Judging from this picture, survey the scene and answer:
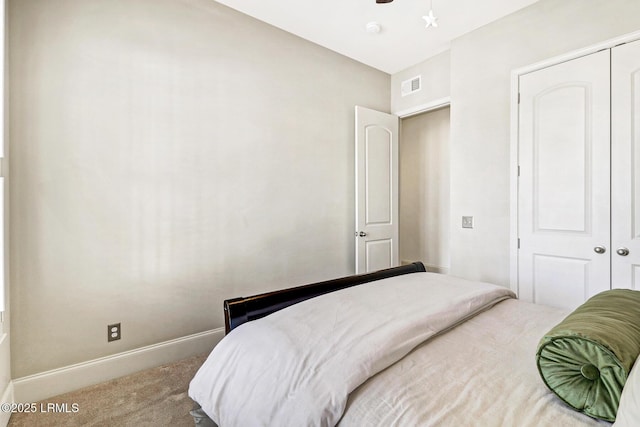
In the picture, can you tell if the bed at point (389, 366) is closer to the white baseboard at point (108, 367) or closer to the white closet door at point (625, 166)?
the white closet door at point (625, 166)

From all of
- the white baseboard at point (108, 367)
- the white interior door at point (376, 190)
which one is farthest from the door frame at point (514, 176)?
the white baseboard at point (108, 367)

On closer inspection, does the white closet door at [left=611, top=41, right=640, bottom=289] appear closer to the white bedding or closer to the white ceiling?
the white ceiling

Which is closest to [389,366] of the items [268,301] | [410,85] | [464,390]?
[464,390]

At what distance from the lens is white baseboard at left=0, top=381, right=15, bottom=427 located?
1.61 metres

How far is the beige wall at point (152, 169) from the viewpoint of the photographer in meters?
1.89

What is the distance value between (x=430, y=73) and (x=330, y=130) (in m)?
1.27

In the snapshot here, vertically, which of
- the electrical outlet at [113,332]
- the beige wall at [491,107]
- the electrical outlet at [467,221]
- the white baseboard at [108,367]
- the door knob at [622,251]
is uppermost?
the beige wall at [491,107]

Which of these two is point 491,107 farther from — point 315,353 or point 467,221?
point 315,353

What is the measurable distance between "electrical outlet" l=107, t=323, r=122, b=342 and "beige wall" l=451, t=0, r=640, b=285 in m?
2.85

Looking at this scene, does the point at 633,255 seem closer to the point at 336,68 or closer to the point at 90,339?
the point at 336,68

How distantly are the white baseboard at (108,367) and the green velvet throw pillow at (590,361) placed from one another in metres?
2.30

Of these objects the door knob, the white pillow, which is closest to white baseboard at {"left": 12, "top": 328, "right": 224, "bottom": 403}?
the white pillow

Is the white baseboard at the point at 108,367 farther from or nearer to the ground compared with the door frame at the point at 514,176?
nearer to the ground

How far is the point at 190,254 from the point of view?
2.44 meters
